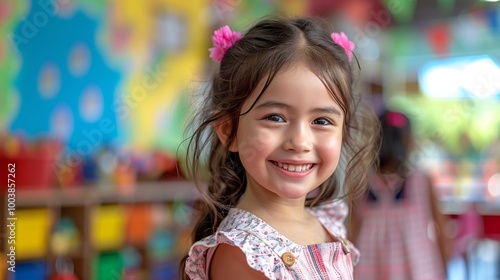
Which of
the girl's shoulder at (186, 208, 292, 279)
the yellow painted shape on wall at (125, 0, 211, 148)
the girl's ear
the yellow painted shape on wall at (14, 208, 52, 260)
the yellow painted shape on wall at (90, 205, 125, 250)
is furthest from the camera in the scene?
the yellow painted shape on wall at (125, 0, 211, 148)

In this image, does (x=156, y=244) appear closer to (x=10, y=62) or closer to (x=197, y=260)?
(x=10, y=62)

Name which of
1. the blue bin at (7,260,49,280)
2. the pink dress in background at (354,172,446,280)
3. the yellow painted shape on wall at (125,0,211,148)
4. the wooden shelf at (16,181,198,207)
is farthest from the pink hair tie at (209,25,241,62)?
the yellow painted shape on wall at (125,0,211,148)

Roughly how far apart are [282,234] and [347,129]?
0.89 ft

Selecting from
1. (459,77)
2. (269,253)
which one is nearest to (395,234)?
(269,253)

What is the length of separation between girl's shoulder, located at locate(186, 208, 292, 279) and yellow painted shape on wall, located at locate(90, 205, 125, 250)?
2297mm

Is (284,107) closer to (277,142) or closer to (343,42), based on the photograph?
(277,142)

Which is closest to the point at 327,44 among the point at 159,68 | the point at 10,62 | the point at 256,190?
the point at 256,190

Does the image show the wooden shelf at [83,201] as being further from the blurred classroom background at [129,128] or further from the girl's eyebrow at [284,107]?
the girl's eyebrow at [284,107]

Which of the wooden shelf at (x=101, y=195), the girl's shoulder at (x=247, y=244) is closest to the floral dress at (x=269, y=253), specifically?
the girl's shoulder at (x=247, y=244)

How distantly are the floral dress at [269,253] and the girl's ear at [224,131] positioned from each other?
106 mm

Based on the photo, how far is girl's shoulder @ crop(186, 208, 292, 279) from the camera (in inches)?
37.7

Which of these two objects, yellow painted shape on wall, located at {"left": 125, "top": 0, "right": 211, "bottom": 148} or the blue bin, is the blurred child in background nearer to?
the blue bin

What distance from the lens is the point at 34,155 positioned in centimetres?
→ 291

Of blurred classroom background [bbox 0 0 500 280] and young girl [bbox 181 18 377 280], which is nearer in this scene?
young girl [bbox 181 18 377 280]
